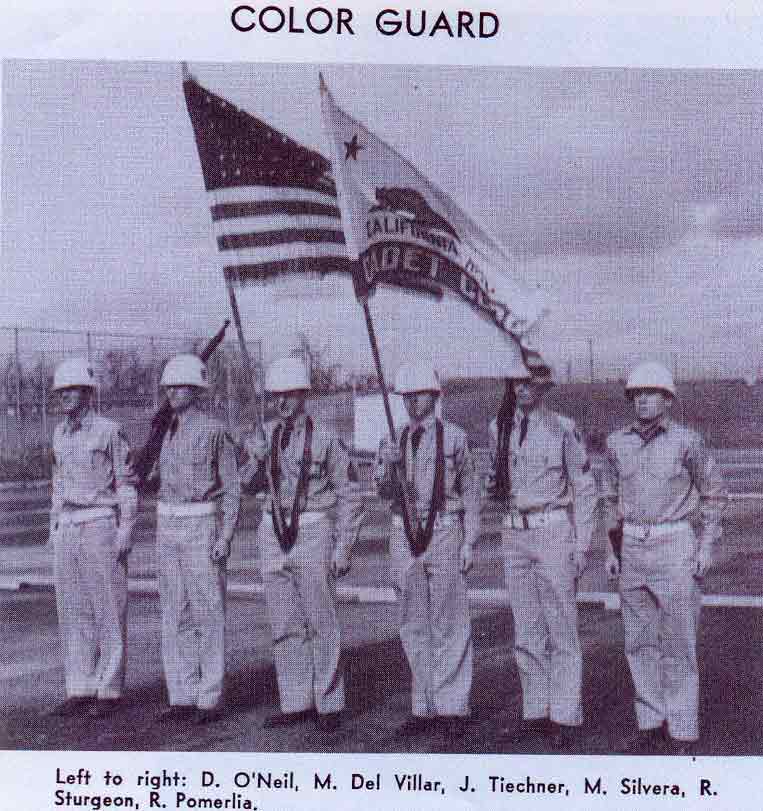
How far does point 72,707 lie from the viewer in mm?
3201

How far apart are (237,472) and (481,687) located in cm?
100

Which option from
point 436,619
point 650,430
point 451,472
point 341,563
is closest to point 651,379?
point 650,430

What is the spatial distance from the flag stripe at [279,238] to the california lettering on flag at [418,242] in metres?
0.13

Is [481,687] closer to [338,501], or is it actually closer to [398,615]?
[398,615]

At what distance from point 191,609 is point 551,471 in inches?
45.4

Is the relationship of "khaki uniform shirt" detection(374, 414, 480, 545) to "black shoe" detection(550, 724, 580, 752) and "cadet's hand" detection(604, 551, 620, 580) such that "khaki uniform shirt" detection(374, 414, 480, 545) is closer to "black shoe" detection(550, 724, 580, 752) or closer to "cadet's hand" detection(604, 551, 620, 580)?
"cadet's hand" detection(604, 551, 620, 580)

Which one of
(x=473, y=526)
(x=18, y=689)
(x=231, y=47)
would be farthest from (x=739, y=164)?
(x=18, y=689)

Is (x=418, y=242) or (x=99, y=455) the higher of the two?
(x=418, y=242)

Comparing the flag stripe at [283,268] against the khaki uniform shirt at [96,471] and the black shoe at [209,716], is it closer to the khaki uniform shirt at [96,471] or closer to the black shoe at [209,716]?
the khaki uniform shirt at [96,471]

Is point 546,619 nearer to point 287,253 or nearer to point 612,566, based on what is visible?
point 612,566

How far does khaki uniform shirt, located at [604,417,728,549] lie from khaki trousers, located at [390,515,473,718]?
1.60 ft

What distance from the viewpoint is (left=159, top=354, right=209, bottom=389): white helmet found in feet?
10.3

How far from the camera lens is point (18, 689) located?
3.21 meters

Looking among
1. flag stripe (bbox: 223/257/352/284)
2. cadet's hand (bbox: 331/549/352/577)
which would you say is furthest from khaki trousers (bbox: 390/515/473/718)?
flag stripe (bbox: 223/257/352/284)
